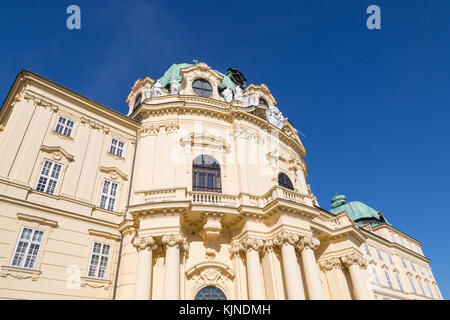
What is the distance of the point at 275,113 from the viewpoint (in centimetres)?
2597

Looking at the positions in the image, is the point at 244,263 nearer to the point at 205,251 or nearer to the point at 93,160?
the point at 205,251

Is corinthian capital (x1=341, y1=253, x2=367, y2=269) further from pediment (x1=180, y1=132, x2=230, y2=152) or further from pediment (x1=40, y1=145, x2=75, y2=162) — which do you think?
pediment (x1=40, y1=145, x2=75, y2=162)

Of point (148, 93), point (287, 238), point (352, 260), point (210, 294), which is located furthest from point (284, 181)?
point (148, 93)

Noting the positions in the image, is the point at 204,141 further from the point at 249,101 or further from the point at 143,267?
the point at 143,267

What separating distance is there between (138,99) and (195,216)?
1508 cm

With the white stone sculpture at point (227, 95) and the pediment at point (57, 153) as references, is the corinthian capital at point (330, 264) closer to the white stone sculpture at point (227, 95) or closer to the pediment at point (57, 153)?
the white stone sculpture at point (227, 95)

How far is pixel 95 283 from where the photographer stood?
15.2m

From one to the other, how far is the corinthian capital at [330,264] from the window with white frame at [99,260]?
15348 millimetres

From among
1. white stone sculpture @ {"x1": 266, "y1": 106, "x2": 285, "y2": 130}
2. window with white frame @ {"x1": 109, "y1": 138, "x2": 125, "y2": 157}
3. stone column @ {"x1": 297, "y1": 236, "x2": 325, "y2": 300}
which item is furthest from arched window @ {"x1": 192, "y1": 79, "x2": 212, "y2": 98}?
stone column @ {"x1": 297, "y1": 236, "x2": 325, "y2": 300}

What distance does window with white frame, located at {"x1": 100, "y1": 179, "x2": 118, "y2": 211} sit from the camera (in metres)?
18.0

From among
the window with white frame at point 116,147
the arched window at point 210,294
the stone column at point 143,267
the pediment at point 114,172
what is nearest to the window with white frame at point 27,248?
the stone column at point 143,267

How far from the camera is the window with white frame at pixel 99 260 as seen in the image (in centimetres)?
1560

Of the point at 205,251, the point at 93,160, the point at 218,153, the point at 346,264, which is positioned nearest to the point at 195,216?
the point at 205,251

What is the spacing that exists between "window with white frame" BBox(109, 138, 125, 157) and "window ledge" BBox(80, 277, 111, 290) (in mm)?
8569
